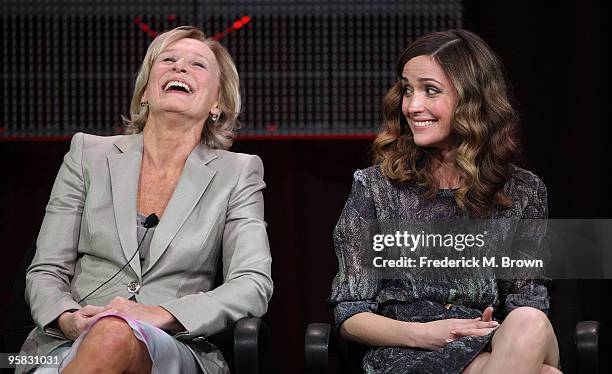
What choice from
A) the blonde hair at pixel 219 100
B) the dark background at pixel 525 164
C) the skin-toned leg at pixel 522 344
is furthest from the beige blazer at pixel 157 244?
the skin-toned leg at pixel 522 344

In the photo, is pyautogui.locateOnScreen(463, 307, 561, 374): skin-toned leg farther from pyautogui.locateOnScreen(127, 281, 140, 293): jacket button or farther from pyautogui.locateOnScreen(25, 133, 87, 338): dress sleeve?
pyautogui.locateOnScreen(25, 133, 87, 338): dress sleeve

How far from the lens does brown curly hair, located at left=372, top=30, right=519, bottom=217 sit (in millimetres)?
3127

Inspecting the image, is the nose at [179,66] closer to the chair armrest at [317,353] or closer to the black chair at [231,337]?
the black chair at [231,337]

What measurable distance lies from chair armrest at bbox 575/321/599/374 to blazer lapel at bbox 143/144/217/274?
1230mm

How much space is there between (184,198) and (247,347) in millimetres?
655

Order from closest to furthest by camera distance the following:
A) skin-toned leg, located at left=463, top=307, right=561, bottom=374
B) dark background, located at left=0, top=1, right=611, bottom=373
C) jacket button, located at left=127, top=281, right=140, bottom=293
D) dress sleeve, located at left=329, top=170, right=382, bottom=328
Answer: skin-toned leg, located at left=463, top=307, right=561, bottom=374
dress sleeve, located at left=329, top=170, right=382, bottom=328
jacket button, located at left=127, top=281, right=140, bottom=293
dark background, located at left=0, top=1, right=611, bottom=373

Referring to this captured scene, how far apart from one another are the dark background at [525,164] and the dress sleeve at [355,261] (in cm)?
88

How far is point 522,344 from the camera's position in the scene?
2.58 meters

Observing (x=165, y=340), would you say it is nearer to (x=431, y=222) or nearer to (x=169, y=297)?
(x=169, y=297)

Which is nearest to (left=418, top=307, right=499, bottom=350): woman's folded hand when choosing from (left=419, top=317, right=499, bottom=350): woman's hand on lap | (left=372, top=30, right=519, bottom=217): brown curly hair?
(left=419, top=317, right=499, bottom=350): woman's hand on lap

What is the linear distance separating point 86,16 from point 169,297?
55.0 inches

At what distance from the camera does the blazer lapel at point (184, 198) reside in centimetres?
321

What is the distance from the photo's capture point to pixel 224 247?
3.31 meters

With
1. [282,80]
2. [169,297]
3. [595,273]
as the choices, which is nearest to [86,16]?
[282,80]
